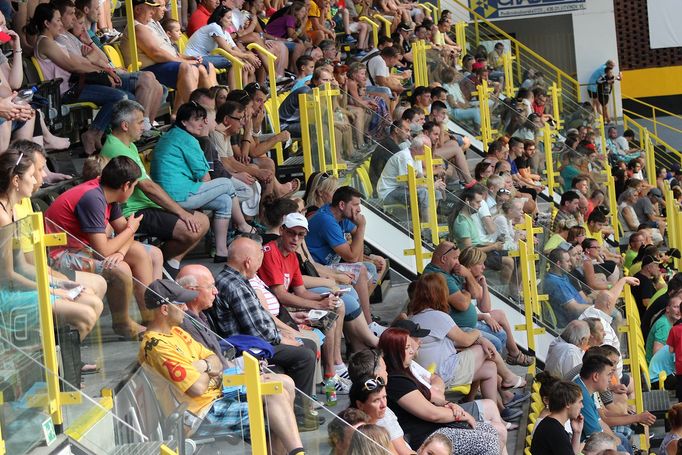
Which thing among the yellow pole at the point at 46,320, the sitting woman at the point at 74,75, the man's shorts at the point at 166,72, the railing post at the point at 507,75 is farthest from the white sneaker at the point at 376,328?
the railing post at the point at 507,75

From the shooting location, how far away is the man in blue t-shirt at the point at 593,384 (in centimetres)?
765

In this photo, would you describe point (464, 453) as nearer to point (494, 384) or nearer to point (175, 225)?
point (494, 384)

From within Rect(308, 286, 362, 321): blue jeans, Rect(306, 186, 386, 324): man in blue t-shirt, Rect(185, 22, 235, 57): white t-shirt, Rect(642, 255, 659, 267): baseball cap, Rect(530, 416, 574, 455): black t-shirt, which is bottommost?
Rect(642, 255, 659, 267): baseball cap

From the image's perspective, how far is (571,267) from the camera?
32.9 ft

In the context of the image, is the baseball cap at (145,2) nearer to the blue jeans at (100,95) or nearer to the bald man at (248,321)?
the blue jeans at (100,95)

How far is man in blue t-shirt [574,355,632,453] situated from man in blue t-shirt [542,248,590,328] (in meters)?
1.46

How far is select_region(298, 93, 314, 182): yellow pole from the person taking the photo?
952cm

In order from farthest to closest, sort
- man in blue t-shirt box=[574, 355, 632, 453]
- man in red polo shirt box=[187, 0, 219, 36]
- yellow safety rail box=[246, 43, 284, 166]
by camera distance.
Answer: man in red polo shirt box=[187, 0, 219, 36], yellow safety rail box=[246, 43, 284, 166], man in blue t-shirt box=[574, 355, 632, 453]

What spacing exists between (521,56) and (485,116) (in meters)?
8.75

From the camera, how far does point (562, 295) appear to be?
948cm

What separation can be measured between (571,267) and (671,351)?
3.30 ft

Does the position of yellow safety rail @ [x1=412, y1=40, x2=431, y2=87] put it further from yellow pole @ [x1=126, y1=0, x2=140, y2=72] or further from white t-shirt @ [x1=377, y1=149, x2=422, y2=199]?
yellow pole @ [x1=126, y1=0, x2=140, y2=72]

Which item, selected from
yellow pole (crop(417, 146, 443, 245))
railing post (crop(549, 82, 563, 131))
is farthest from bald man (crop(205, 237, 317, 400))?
railing post (crop(549, 82, 563, 131))

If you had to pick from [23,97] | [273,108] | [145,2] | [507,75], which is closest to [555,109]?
[507,75]
